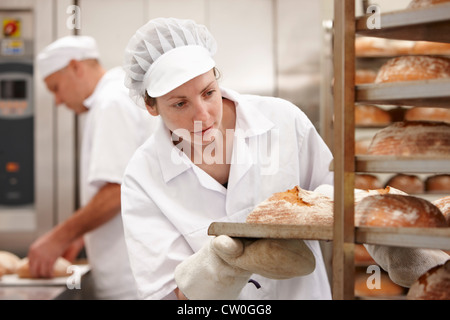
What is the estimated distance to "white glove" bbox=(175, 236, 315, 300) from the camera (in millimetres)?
1001

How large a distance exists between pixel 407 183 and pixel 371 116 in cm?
45

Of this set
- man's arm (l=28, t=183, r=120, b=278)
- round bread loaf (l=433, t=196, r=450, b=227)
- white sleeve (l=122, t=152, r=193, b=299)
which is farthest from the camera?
man's arm (l=28, t=183, r=120, b=278)

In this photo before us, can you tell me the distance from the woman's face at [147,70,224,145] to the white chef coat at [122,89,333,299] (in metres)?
0.07

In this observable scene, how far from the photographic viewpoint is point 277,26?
4.73 feet

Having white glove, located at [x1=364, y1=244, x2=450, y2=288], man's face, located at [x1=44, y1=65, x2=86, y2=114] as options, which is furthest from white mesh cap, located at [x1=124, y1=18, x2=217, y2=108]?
man's face, located at [x1=44, y1=65, x2=86, y2=114]

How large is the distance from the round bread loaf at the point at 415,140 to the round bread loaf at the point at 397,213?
8 cm

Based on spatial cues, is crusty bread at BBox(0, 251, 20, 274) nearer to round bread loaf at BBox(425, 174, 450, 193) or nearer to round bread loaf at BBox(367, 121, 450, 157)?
round bread loaf at BBox(367, 121, 450, 157)

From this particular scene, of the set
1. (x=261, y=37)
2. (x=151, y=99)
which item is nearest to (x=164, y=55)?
(x=151, y=99)

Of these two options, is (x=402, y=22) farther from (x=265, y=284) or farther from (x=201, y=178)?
(x=265, y=284)

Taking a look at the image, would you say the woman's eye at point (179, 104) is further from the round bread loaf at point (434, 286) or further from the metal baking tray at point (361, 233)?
the round bread loaf at point (434, 286)

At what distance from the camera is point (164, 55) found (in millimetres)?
1229

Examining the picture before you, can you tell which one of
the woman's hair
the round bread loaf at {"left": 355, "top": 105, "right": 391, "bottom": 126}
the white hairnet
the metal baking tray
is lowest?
the metal baking tray
